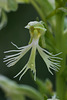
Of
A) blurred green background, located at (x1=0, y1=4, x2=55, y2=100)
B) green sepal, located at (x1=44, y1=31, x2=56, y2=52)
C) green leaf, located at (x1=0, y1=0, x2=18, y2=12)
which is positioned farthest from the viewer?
blurred green background, located at (x1=0, y1=4, x2=55, y2=100)

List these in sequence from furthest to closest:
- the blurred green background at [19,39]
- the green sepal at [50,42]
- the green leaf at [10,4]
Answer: the blurred green background at [19,39]
the green leaf at [10,4]
the green sepal at [50,42]

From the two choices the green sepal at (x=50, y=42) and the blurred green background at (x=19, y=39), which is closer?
the green sepal at (x=50, y=42)

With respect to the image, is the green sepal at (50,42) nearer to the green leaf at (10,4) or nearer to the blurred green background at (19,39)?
the green leaf at (10,4)

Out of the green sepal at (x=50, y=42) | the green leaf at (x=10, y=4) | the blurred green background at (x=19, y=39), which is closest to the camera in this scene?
the green sepal at (x=50, y=42)

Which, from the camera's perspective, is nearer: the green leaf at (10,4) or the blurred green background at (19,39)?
the green leaf at (10,4)

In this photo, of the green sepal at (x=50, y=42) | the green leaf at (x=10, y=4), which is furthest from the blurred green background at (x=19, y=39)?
the green sepal at (x=50, y=42)

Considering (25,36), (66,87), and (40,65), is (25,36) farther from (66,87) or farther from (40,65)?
(66,87)

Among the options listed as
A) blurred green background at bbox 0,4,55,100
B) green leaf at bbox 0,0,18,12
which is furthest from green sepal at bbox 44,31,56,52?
blurred green background at bbox 0,4,55,100

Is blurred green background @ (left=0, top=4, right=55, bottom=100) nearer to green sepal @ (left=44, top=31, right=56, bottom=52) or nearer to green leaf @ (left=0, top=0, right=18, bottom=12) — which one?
green leaf @ (left=0, top=0, right=18, bottom=12)

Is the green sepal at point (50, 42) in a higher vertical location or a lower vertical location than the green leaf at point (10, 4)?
lower
